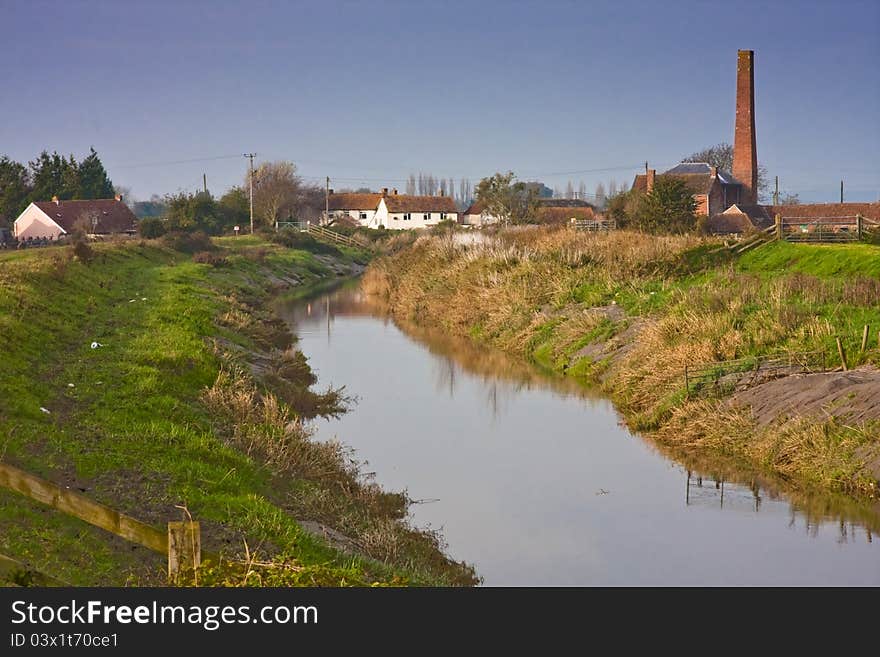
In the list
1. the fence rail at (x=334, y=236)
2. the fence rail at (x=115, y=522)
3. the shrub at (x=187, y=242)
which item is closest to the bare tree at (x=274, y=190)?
the fence rail at (x=334, y=236)

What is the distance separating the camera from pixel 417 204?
128250 millimetres

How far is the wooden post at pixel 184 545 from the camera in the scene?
8.18m

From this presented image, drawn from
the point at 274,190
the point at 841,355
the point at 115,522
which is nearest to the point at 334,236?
the point at 274,190

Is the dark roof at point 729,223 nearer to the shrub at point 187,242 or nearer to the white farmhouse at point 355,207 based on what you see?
the shrub at point 187,242

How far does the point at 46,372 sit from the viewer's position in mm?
19578

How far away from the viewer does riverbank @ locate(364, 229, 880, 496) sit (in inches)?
710

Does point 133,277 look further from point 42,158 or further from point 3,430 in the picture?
point 42,158

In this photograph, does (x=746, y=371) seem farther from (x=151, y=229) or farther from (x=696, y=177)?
(x=696, y=177)

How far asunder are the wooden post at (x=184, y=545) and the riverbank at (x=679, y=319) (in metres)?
11.8

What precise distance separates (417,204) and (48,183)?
156ft
